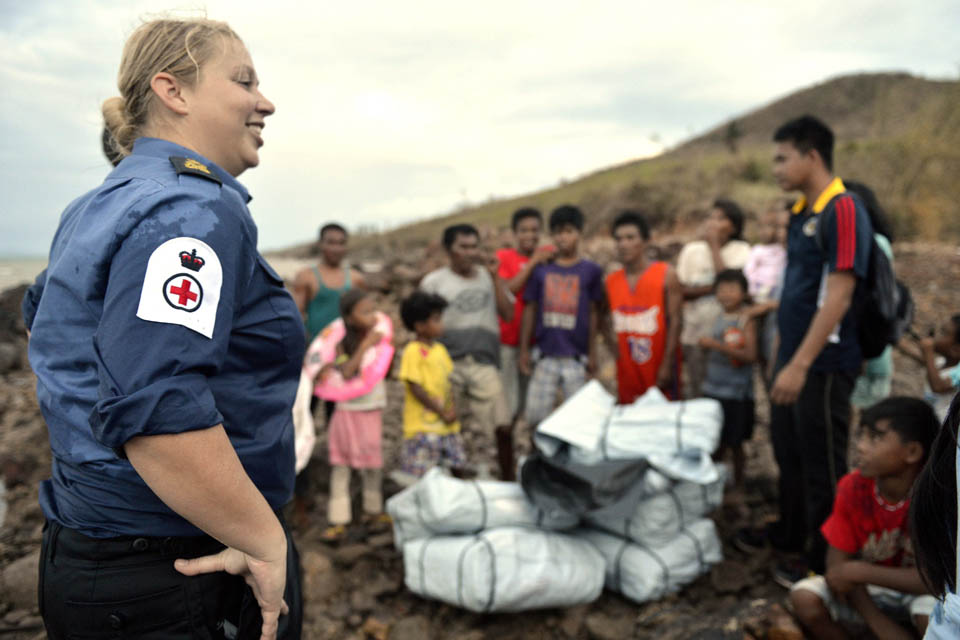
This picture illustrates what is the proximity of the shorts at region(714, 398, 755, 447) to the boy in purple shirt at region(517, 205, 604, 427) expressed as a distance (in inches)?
33.8

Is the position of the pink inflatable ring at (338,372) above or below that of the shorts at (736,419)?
above

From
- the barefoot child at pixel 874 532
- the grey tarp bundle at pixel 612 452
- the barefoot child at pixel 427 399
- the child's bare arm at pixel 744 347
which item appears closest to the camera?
the barefoot child at pixel 874 532

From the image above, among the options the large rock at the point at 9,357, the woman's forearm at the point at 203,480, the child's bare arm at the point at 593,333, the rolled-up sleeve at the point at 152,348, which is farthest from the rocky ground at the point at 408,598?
the large rock at the point at 9,357

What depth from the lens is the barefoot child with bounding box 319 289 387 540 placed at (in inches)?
145

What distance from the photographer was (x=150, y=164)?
43.8 inches

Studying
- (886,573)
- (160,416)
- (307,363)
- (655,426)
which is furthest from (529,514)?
(160,416)

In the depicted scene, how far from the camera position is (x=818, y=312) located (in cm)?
269

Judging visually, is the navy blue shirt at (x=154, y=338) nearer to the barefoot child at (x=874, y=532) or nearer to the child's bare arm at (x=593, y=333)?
the barefoot child at (x=874, y=532)

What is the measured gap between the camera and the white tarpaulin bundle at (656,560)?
2.84 metres

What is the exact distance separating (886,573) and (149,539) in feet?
7.34

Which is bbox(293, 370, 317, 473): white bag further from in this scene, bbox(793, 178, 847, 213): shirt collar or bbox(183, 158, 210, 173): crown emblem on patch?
bbox(793, 178, 847, 213): shirt collar

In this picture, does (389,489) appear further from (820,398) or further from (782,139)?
(782,139)

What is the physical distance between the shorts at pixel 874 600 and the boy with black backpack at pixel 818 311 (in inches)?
20.7

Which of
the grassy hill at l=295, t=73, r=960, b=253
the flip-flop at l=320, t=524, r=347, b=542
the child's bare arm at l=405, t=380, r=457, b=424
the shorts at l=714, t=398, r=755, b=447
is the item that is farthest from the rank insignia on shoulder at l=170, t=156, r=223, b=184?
the grassy hill at l=295, t=73, r=960, b=253
